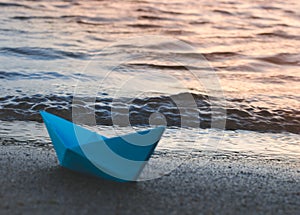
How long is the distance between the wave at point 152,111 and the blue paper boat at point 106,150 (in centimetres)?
150

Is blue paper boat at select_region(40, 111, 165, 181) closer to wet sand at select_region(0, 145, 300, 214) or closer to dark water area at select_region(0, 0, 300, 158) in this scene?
wet sand at select_region(0, 145, 300, 214)

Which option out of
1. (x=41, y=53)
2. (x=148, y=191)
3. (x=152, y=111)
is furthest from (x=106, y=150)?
(x=41, y=53)

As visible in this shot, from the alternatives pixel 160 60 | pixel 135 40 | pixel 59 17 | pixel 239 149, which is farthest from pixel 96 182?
pixel 59 17

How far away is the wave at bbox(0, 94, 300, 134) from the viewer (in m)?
4.09

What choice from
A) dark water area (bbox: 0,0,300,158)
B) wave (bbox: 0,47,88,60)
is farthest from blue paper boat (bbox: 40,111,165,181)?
wave (bbox: 0,47,88,60)

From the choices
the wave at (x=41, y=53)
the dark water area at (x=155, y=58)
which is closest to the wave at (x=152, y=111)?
the dark water area at (x=155, y=58)

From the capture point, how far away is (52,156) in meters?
2.88

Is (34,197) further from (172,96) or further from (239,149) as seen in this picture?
(172,96)

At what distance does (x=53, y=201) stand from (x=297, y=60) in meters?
4.91

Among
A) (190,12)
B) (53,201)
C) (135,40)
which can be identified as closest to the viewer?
(53,201)

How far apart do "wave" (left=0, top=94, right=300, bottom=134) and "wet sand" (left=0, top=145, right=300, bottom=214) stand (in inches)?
46.1

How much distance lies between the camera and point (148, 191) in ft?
7.93

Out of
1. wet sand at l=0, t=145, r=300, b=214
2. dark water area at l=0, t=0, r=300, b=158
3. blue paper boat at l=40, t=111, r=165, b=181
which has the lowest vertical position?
dark water area at l=0, t=0, r=300, b=158

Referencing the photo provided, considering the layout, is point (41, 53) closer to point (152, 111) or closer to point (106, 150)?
point (152, 111)
